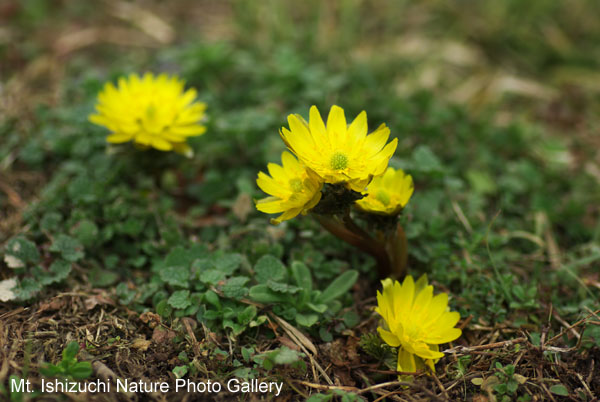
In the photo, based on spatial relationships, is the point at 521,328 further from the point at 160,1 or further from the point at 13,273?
the point at 160,1

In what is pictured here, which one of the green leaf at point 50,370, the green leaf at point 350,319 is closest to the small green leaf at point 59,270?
the green leaf at point 50,370

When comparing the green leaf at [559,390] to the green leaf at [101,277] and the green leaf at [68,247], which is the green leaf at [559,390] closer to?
the green leaf at [101,277]

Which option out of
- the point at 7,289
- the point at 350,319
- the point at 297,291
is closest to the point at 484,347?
the point at 350,319

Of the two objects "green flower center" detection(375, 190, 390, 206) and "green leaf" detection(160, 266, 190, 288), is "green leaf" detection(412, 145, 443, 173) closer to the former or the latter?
"green flower center" detection(375, 190, 390, 206)

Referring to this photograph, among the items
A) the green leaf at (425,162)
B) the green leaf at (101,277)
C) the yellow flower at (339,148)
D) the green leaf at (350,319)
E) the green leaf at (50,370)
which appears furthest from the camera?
the green leaf at (425,162)

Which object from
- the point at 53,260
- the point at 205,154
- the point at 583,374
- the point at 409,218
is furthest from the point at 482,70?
the point at 53,260

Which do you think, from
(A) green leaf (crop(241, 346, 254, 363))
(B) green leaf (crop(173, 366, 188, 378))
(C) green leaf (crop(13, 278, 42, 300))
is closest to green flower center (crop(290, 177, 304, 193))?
(A) green leaf (crop(241, 346, 254, 363))
